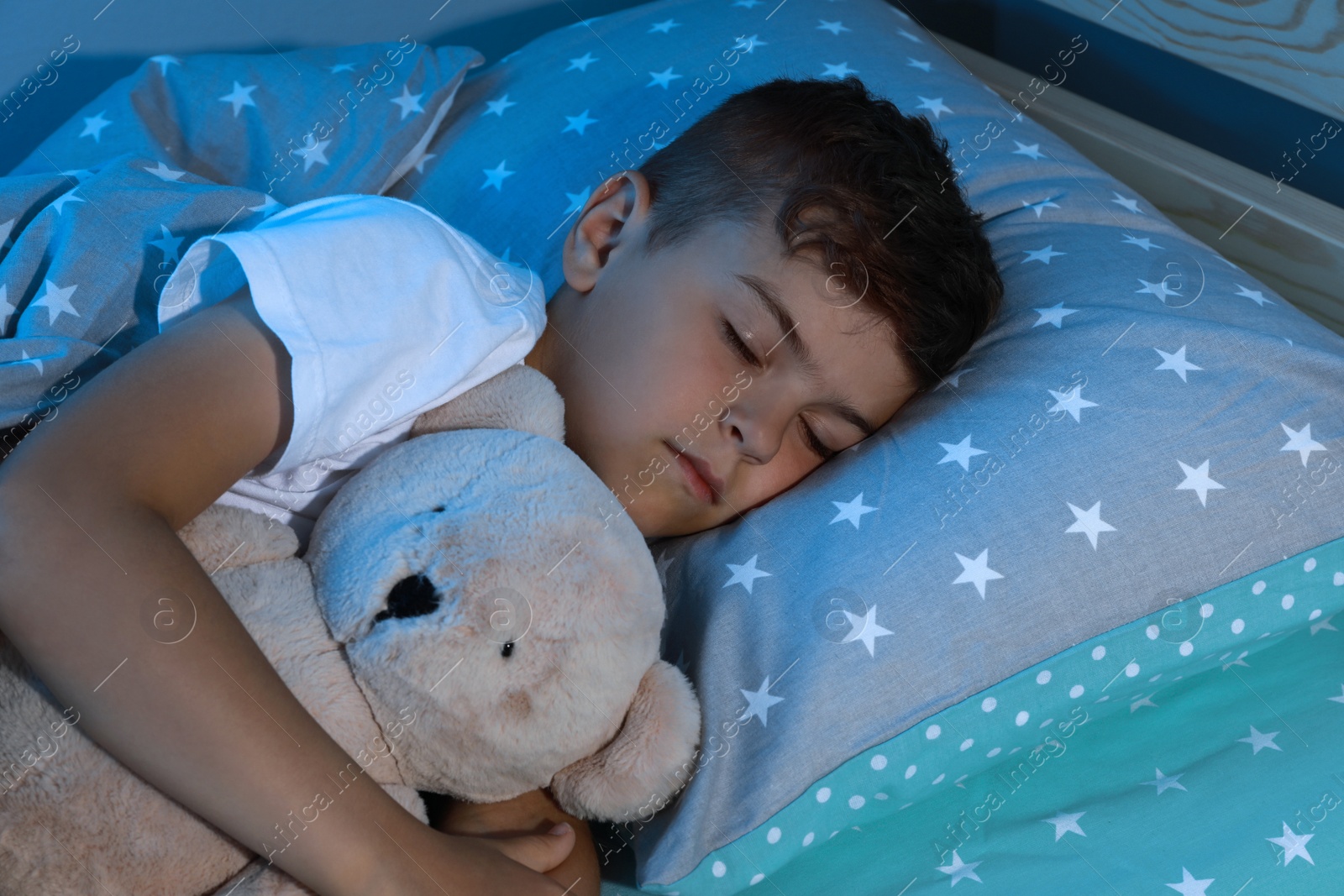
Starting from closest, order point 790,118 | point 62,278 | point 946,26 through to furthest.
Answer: point 62,278
point 790,118
point 946,26

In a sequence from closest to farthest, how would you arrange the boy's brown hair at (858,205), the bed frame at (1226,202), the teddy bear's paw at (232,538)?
the teddy bear's paw at (232,538)
the boy's brown hair at (858,205)
the bed frame at (1226,202)

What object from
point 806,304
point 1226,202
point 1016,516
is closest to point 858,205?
point 806,304

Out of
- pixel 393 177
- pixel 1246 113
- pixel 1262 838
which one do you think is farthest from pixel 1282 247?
pixel 393 177

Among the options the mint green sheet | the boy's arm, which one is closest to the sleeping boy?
the boy's arm

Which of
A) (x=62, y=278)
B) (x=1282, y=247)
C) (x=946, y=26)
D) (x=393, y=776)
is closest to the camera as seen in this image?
(x=393, y=776)

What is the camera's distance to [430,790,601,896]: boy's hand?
2.79 ft

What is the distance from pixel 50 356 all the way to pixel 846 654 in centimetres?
74

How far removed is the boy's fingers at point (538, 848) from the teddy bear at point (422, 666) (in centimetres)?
4

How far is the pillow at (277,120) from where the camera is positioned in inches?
53.3

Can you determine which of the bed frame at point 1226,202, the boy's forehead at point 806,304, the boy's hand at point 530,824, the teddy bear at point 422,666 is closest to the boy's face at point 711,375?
the boy's forehead at point 806,304

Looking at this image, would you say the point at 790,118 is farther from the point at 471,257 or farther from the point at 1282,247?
the point at 1282,247

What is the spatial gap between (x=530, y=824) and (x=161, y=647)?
1.11 ft

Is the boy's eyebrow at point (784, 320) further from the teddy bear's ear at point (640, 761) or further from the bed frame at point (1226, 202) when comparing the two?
the bed frame at point (1226, 202)

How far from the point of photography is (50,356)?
91 centimetres
